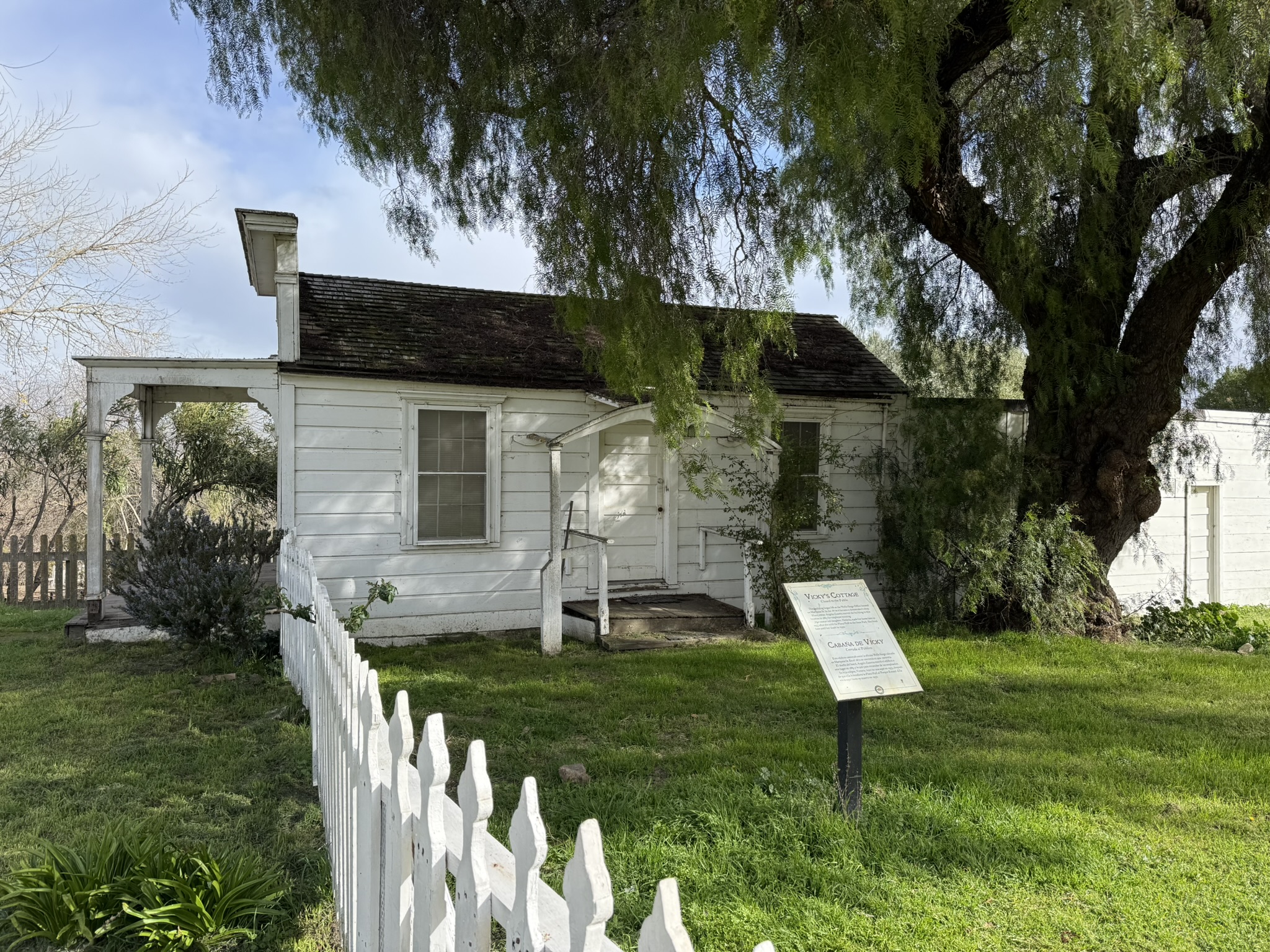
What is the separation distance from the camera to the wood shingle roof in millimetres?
10109

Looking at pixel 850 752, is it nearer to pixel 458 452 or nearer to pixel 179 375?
pixel 458 452

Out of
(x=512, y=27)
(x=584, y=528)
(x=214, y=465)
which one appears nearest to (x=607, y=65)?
(x=512, y=27)

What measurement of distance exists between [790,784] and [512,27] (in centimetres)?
634

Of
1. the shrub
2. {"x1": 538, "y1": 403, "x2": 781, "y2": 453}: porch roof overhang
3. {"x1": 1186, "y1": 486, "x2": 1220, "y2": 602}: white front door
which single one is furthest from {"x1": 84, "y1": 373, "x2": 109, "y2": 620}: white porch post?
{"x1": 1186, "y1": 486, "x2": 1220, "y2": 602}: white front door

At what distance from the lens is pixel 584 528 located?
36.9 feet

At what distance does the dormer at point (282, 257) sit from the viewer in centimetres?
944

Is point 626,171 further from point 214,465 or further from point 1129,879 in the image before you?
point 214,465

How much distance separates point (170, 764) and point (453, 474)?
5.48m

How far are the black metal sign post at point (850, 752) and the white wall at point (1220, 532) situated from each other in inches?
408

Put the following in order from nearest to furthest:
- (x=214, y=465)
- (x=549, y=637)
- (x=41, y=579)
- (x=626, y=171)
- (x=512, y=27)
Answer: (x=626, y=171) < (x=512, y=27) < (x=549, y=637) < (x=41, y=579) < (x=214, y=465)

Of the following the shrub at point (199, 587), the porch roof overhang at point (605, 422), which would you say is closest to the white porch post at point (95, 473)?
the shrub at point (199, 587)

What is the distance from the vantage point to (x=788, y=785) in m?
4.89

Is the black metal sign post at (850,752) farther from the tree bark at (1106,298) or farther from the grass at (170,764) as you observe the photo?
the tree bark at (1106,298)

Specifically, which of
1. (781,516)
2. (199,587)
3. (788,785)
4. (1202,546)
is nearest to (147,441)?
(199,587)
